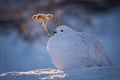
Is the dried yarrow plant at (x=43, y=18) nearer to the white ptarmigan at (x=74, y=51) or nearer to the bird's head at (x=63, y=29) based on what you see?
the bird's head at (x=63, y=29)

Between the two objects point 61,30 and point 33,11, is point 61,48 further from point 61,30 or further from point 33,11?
point 33,11

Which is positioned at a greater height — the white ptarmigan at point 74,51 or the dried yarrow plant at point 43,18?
the dried yarrow plant at point 43,18

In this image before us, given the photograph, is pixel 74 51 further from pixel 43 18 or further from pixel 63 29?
pixel 43 18

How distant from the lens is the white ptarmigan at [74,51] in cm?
187

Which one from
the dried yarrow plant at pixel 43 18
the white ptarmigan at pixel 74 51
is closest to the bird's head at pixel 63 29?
the white ptarmigan at pixel 74 51

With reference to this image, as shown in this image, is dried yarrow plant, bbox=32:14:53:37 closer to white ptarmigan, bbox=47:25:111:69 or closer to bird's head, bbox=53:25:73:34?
bird's head, bbox=53:25:73:34

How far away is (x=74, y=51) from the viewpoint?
6.12 feet

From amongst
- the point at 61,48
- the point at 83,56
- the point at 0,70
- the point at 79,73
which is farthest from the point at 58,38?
the point at 0,70

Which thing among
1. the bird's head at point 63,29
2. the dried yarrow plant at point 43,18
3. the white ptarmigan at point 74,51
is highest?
the dried yarrow plant at point 43,18

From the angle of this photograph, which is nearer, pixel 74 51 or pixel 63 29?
pixel 74 51

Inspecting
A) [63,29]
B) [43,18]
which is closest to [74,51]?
[63,29]

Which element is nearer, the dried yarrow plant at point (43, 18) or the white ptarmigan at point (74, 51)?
the white ptarmigan at point (74, 51)

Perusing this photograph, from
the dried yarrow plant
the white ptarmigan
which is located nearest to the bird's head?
the white ptarmigan

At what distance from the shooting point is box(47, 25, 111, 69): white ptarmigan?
187cm
